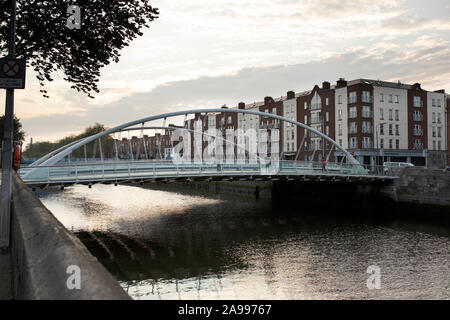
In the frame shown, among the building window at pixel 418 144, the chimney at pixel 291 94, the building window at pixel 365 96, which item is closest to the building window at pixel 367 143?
the building window at pixel 365 96

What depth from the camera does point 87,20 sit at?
12328 millimetres

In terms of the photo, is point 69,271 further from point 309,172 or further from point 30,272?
point 309,172

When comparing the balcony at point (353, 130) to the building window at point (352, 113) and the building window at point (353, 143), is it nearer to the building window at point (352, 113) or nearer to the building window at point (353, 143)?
the building window at point (353, 143)

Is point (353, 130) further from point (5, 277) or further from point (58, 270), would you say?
point (58, 270)

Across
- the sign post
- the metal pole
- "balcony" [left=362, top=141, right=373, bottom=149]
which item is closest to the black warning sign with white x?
the sign post

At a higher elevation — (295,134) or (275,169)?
(295,134)

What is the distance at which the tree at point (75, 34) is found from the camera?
1195 centimetres

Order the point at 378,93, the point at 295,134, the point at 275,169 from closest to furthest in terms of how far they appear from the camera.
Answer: the point at 275,169 < the point at 378,93 < the point at 295,134

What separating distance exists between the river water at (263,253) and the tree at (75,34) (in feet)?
25.1

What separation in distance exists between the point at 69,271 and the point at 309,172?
25.7 meters

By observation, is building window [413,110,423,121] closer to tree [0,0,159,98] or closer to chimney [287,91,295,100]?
chimney [287,91,295,100]

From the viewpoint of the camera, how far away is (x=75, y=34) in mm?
12328

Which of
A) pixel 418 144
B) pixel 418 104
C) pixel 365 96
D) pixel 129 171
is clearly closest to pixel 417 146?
pixel 418 144
